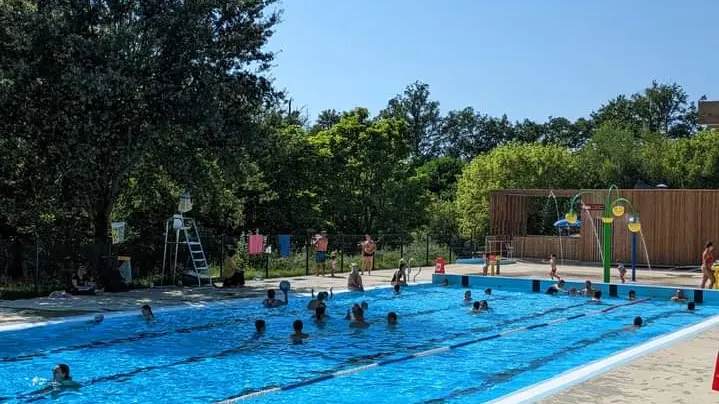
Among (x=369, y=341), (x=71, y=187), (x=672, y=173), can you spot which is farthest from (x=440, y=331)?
(x=672, y=173)

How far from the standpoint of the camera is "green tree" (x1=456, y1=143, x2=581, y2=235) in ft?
159

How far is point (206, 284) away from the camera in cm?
2252

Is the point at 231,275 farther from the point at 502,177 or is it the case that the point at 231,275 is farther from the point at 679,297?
the point at 502,177

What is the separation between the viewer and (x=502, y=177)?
49.1 metres

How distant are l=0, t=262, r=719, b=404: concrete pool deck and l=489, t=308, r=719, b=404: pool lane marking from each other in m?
0.14

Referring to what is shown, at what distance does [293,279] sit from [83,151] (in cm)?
880

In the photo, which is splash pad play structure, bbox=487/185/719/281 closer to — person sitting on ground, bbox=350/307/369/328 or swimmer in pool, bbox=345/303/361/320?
swimmer in pool, bbox=345/303/361/320

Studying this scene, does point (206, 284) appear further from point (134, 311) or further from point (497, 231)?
point (497, 231)

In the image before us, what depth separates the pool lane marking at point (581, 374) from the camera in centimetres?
797

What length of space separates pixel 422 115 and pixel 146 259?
238 ft

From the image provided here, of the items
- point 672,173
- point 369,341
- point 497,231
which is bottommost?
point 369,341

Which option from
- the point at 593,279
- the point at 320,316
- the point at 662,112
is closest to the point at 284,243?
the point at 320,316

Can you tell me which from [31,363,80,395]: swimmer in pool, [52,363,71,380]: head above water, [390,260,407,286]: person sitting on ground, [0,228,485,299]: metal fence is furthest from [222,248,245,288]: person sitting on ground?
[52,363,71,380]: head above water

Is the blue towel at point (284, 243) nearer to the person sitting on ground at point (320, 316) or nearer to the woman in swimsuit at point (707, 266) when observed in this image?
the person sitting on ground at point (320, 316)
